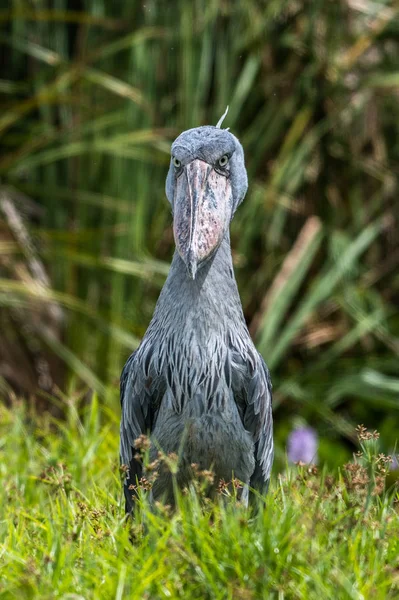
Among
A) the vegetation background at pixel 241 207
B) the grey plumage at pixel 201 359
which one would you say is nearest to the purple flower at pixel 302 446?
the vegetation background at pixel 241 207

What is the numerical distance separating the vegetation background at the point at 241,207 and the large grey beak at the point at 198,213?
267 centimetres

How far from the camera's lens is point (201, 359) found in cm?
358

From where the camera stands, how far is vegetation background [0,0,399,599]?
680cm

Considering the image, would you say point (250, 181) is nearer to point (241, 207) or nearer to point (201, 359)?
point (241, 207)

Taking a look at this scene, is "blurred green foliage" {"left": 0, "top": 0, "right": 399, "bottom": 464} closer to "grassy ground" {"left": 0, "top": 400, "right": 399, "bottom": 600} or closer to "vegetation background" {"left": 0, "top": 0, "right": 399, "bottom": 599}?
"vegetation background" {"left": 0, "top": 0, "right": 399, "bottom": 599}

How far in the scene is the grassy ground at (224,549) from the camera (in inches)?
110

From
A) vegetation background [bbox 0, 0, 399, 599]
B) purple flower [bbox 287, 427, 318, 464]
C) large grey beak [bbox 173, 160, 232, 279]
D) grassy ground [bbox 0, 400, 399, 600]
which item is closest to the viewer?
grassy ground [bbox 0, 400, 399, 600]

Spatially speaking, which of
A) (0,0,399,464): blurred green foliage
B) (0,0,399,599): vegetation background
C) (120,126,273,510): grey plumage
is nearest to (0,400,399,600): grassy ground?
(120,126,273,510): grey plumage

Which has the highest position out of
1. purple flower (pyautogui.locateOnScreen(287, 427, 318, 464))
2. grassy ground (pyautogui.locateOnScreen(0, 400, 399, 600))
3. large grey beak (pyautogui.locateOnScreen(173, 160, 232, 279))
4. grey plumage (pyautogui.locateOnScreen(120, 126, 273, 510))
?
large grey beak (pyautogui.locateOnScreen(173, 160, 232, 279))

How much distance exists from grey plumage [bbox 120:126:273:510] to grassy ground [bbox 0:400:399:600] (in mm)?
204

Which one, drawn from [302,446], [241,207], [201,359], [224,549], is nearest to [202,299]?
[201,359]

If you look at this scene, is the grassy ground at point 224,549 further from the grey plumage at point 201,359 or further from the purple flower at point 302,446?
the purple flower at point 302,446

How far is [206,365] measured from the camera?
3.57 metres

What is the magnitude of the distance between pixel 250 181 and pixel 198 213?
376 cm
